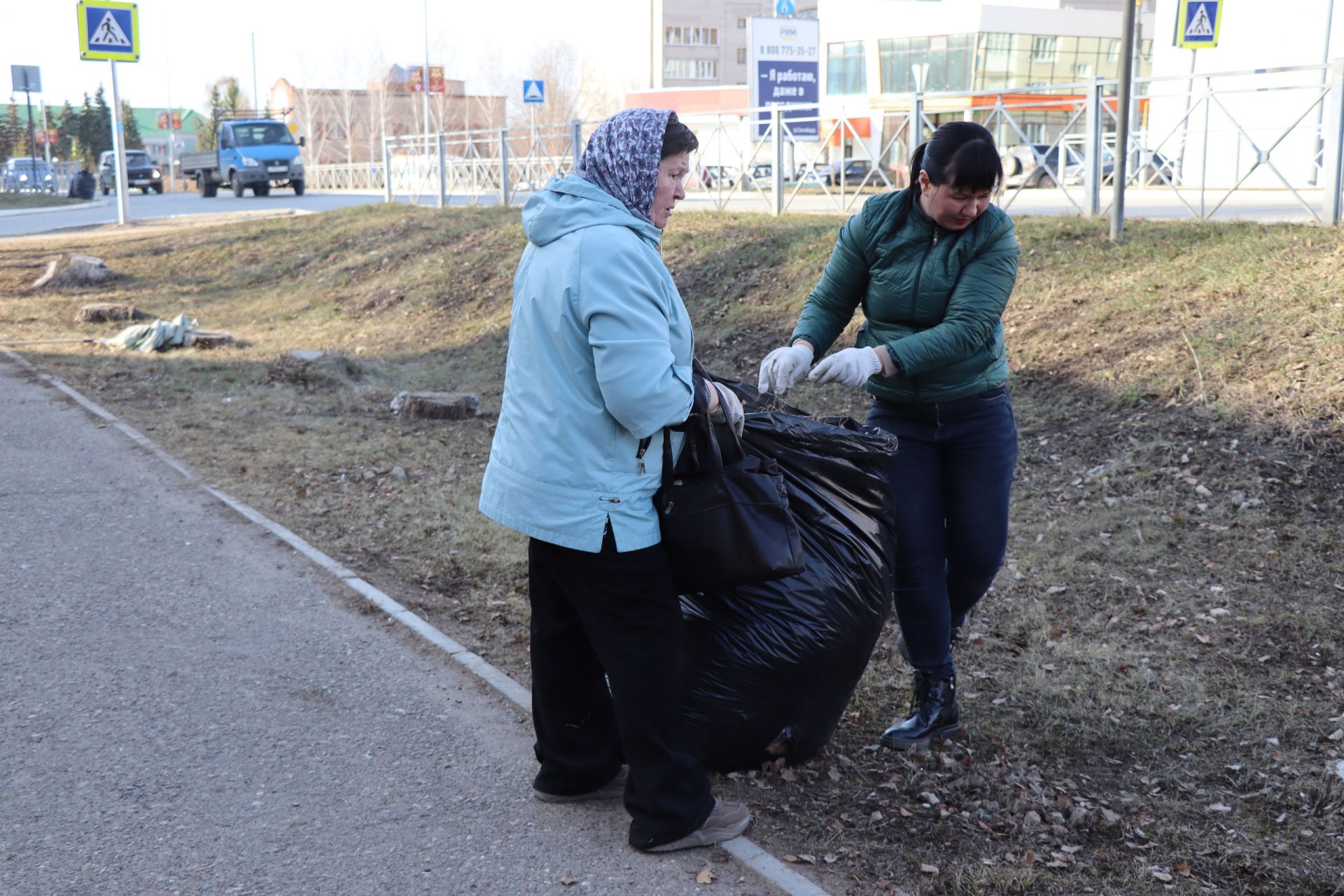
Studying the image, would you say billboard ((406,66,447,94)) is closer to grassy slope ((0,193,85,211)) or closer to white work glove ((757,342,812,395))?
grassy slope ((0,193,85,211))

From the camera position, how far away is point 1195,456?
18.7ft

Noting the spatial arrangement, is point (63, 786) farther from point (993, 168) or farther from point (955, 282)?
point (993, 168)

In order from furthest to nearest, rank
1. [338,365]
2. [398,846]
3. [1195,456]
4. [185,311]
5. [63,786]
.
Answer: [185,311]
[338,365]
[1195,456]
[63,786]
[398,846]

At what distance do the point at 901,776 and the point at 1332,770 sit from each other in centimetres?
119

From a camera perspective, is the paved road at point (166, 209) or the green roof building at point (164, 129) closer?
the paved road at point (166, 209)

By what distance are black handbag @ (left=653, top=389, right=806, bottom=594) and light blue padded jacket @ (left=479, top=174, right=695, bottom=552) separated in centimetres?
4

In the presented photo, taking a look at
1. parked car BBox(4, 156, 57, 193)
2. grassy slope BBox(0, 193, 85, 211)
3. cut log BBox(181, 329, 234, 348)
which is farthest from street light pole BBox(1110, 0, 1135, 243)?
parked car BBox(4, 156, 57, 193)

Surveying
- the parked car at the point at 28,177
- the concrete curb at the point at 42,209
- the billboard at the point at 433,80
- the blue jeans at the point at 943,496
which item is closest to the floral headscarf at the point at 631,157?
the blue jeans at the point at 943,496

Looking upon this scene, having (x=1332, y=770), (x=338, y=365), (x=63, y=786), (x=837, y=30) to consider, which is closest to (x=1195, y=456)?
(x=1332, y=770)

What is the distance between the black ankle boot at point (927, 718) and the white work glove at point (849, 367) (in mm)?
969

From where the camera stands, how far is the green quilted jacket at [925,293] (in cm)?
303

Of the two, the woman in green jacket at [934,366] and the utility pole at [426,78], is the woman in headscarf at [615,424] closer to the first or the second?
the woman in green jacket at [934,366]

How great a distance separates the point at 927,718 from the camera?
340 centimetres

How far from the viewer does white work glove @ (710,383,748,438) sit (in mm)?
2703
